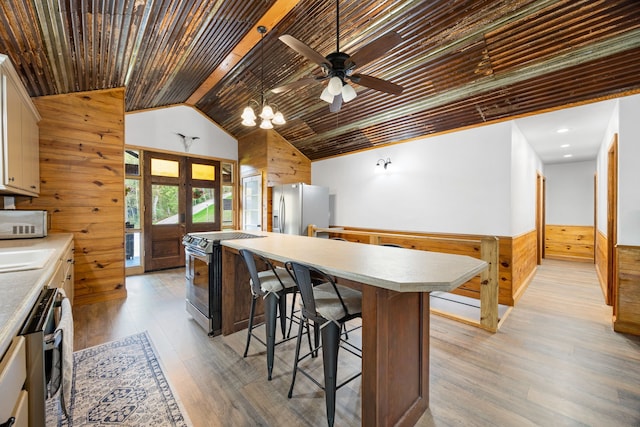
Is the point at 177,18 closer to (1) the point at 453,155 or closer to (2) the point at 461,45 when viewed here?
(2) the point at 461,45

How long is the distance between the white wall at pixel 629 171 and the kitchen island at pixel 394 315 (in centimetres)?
254

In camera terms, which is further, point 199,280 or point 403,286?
point 199,280

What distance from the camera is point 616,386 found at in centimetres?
196

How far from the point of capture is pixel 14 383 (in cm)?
83

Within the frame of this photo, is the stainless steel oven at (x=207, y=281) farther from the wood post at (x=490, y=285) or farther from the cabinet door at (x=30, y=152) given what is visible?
the wood post at (x=490, y=285)

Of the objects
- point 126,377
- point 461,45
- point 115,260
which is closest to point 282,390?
point 126,377

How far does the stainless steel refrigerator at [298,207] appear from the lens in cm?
500

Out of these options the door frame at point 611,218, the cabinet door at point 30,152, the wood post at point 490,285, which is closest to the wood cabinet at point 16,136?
the cabinet door at point 30,152

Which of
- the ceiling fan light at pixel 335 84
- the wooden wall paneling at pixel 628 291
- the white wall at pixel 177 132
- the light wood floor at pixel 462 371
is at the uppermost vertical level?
the white wall at pixel 177 132

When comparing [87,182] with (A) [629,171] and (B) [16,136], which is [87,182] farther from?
(A) [629,171]

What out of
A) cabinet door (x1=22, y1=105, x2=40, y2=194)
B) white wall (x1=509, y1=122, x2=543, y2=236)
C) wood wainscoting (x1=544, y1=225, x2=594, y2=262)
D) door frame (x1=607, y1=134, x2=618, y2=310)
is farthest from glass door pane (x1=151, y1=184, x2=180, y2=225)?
wood wainscoting (x1=544, y1=225, x2=594, y2=262)

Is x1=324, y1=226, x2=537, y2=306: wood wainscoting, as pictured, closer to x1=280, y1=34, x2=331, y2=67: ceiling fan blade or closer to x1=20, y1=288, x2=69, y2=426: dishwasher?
x1=280, y1=34, x2=331, y2=67: ceiling fan blade

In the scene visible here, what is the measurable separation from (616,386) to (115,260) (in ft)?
17.2

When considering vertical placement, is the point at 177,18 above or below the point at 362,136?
above
